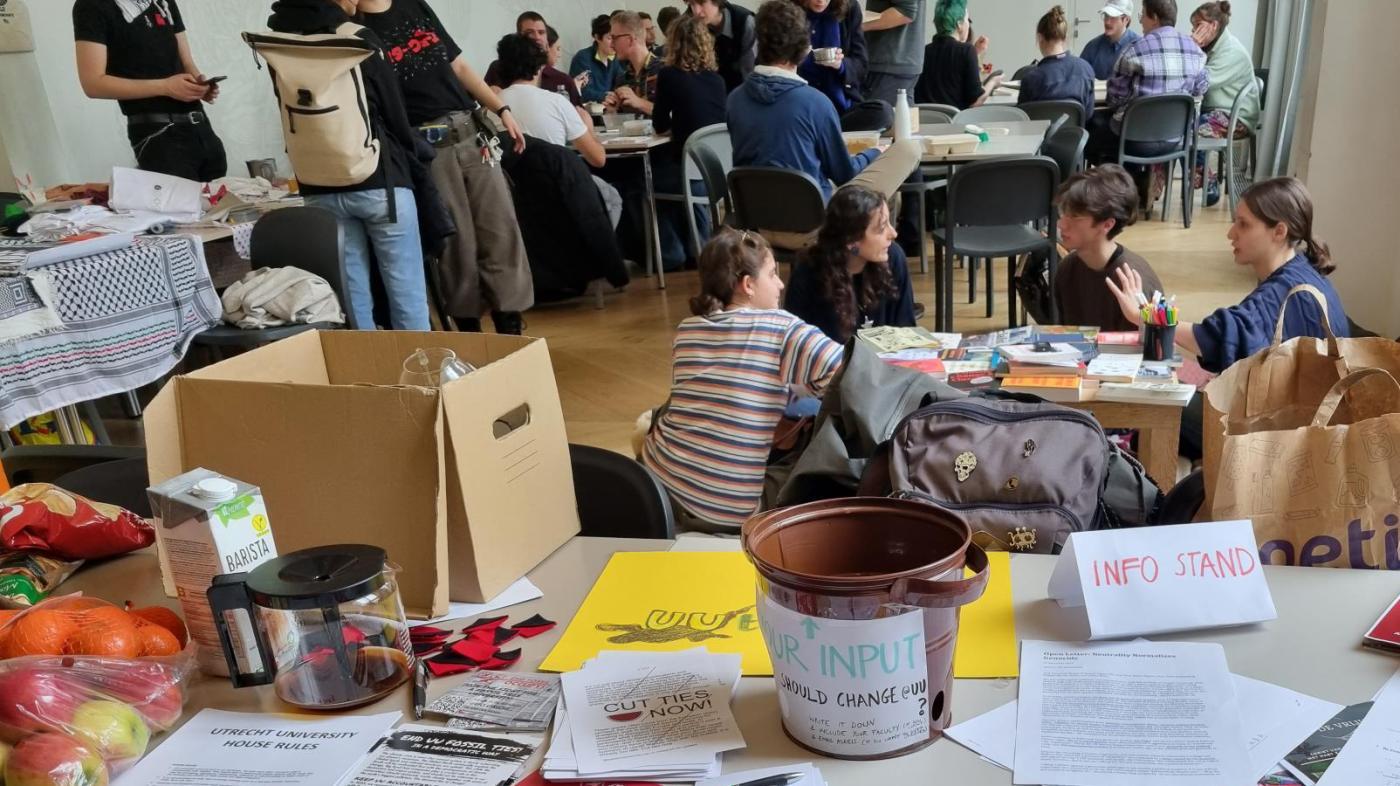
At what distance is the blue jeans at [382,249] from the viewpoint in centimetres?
368

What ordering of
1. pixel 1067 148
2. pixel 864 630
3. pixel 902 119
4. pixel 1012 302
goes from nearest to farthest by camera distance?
pixel 864 630 → pixel 902 119 → pixel 1067 148 → pixel 1012 302

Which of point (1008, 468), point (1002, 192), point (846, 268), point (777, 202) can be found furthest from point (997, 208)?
point (1008, 468)

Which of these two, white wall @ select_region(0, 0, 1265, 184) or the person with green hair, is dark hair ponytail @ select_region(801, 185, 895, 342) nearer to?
the person with green hair

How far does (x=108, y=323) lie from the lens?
309 centimetres

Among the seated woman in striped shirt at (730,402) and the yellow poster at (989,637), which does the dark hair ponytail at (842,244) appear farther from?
the yellow poster at (989,637)

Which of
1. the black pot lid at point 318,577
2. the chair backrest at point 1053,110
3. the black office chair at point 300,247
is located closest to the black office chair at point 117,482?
the black pot lid at point 318,577

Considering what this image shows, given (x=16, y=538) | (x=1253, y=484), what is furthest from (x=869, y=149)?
(x=16, y=538)

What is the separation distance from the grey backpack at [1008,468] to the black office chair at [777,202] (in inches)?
97.1

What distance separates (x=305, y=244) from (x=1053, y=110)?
14.7 ft

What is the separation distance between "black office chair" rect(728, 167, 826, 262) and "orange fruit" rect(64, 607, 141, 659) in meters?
3.14

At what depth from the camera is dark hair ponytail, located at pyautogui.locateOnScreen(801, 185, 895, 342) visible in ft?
10.6

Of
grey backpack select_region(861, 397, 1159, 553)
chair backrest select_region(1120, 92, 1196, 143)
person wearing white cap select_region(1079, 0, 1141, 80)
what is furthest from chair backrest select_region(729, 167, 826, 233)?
person wearing white cap select_region(1079, 0, 1141, 80)

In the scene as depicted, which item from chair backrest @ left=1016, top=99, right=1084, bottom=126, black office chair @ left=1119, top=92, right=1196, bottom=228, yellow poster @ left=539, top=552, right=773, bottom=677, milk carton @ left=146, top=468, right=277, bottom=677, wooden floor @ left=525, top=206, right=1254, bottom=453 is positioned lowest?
wooden floor @ left=525, top=206, right=1254, bottom=453

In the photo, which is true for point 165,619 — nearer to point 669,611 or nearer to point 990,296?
point 669,611
